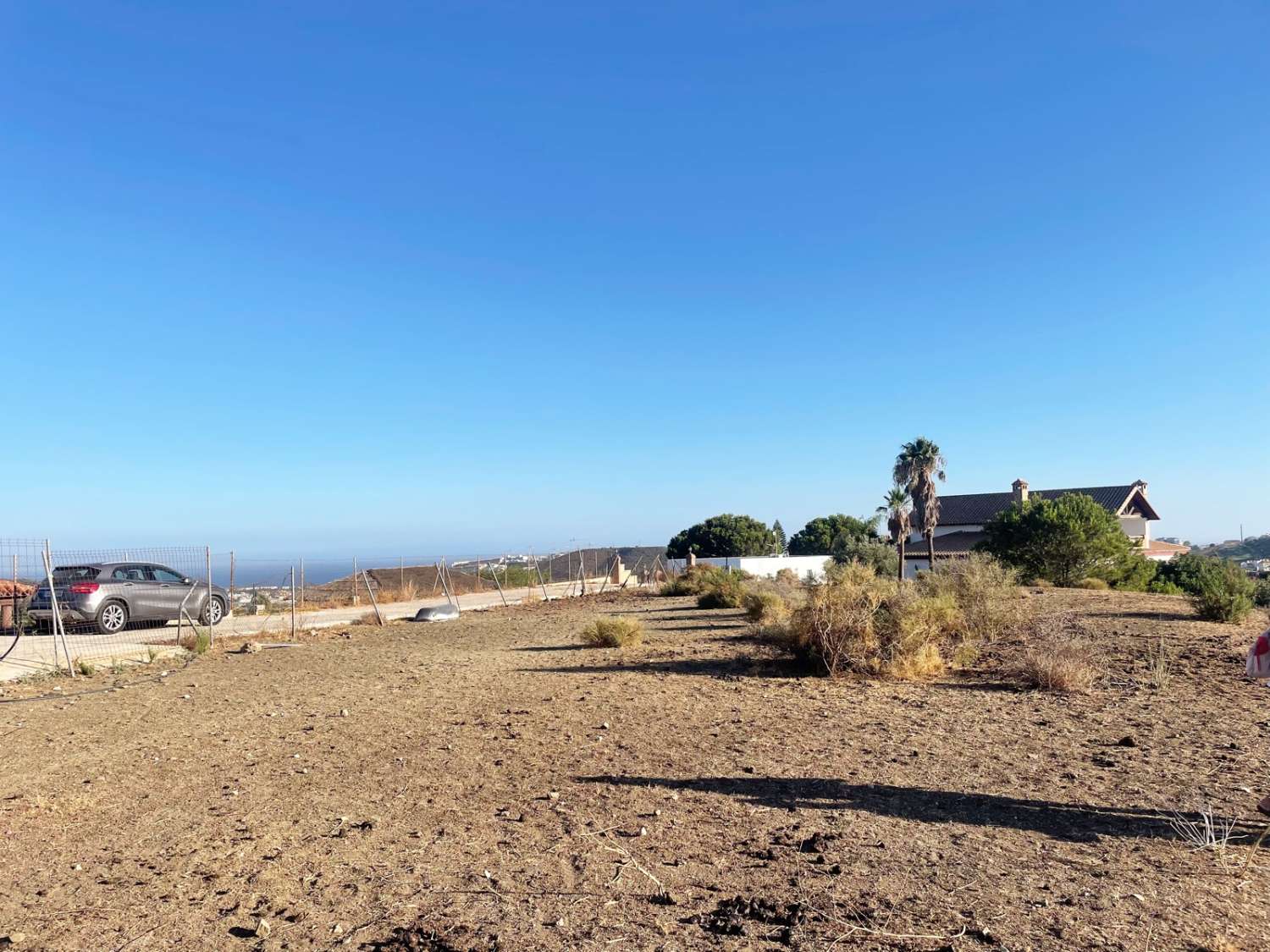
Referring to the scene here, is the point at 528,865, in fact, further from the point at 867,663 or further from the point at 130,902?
the point at 867,663

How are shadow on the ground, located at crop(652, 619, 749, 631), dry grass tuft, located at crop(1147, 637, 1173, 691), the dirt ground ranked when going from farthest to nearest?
shadow on the ground, located at crop(652, 619, 749, 631) < dry grass tuft, located at crop(1147, 637, 1173, 691) < the dirt ground

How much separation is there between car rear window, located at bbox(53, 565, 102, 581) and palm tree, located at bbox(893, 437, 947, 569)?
38.2 metres

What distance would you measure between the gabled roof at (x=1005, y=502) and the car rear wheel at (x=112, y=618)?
57198mm

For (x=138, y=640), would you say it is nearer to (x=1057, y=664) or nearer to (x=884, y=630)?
(x=884, y=630)

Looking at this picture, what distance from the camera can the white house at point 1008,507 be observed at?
6353cm

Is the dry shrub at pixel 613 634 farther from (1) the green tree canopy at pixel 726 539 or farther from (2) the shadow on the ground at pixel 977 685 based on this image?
(1) the green tree canopy at pixel 726 539

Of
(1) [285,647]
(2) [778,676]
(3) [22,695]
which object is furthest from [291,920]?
(1) [285,647]

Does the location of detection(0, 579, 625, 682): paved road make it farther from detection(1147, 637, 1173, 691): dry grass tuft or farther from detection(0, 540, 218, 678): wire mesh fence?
detection(1147, 637, 1173, 691): dry grass tuft

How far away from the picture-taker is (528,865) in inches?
199

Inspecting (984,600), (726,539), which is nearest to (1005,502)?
(726,539)

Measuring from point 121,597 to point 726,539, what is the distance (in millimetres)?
60040

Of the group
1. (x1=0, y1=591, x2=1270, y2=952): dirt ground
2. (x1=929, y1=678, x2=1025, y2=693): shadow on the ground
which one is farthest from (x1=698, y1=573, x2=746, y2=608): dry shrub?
(x1=0, y1=591, x2=1270, y2=952): dirt ground

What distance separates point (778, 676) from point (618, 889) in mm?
7512

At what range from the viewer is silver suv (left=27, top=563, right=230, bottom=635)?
57.3 feet
